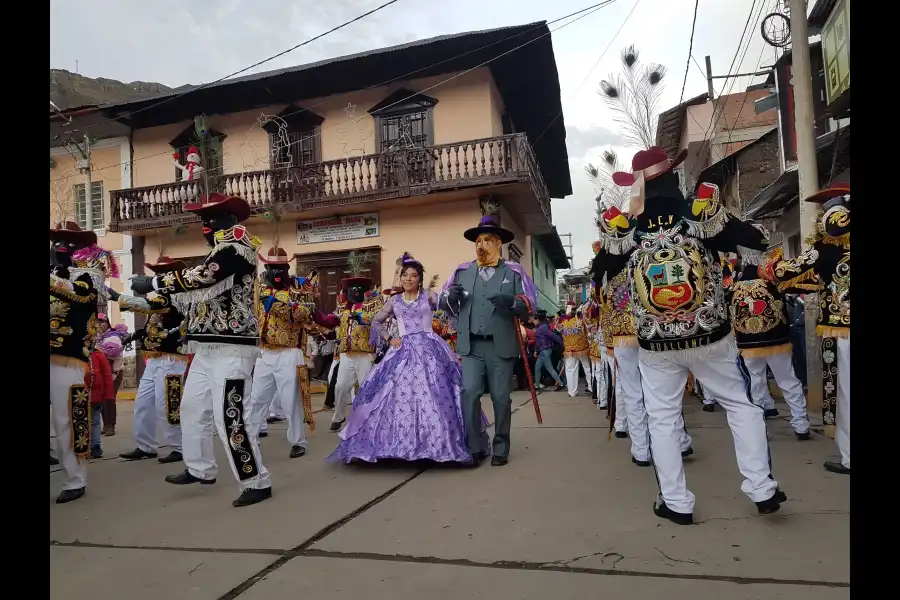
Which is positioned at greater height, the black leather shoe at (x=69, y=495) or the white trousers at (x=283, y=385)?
the white trousers at (x=283, y=385)

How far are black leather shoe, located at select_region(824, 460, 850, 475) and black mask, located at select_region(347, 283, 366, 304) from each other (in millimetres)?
5943

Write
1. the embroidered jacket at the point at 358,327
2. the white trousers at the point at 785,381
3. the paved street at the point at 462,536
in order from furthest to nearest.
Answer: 1. the embroidered jacket at the point at 358,327
2. the white trousers at the point at 785,381
3. the paved street at the point at 462,536

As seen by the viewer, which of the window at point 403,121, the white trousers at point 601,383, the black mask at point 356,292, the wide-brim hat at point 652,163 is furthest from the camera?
the window at point 403,121

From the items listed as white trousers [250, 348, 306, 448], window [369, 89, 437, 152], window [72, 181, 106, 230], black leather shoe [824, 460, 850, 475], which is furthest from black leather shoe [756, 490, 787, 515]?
window [72, 181, 106, 230]

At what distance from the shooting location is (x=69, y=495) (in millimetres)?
4500

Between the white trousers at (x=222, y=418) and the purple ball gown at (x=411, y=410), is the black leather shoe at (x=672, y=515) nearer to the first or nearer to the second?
the purple ball gown at (x=411, y=410)

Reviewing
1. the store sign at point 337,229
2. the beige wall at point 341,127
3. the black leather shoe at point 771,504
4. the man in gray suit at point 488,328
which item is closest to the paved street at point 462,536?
the black leather shoe at point 771,504

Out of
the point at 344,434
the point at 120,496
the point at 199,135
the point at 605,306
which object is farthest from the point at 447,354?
the point at 199,135

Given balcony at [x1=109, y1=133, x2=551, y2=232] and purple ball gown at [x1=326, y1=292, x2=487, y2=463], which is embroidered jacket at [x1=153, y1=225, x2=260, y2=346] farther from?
balcony at [x1=109, y1=133, x2=551, y2=232]

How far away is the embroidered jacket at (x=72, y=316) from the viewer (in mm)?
4461

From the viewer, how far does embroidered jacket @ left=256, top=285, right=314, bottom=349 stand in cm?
623

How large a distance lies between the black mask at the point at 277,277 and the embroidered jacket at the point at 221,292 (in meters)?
1.97

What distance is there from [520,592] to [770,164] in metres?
17.2
